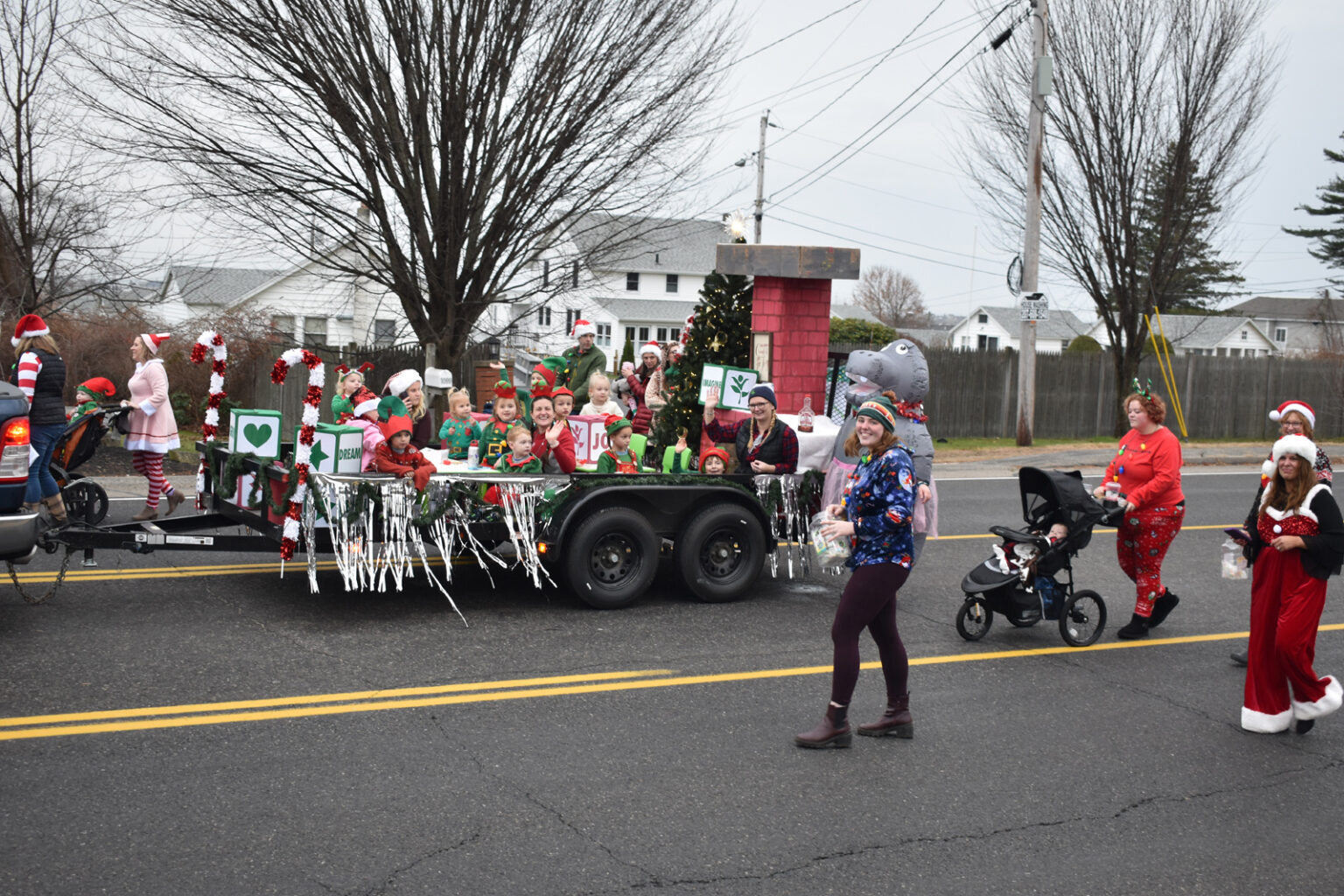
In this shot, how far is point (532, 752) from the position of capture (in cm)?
559

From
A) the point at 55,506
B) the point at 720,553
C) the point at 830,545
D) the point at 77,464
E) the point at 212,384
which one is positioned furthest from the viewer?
the point at 77,464

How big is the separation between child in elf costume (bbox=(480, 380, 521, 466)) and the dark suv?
3.08m

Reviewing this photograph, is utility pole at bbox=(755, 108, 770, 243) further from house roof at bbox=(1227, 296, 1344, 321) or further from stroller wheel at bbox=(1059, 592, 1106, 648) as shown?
house roof at bbox=(1227, 296, 1344, 321)

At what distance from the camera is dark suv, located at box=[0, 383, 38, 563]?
6.84 meters

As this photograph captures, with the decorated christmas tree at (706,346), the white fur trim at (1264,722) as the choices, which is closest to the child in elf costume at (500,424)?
the decorated christmas tree at (706,346)

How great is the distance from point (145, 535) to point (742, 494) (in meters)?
4.13

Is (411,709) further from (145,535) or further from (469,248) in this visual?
(469,248)

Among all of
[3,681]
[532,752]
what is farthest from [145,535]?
[532,752]

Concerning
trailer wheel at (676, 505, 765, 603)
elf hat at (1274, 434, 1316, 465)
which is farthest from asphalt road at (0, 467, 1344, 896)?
elf hat at (1274, 434, 1316, 465)

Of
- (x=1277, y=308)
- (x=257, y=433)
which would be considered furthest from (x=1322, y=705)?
(x=1277, y=308)

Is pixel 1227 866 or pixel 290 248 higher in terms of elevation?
pixel 290 248

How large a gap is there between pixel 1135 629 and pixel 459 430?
5448mm

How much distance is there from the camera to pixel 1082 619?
8.21m

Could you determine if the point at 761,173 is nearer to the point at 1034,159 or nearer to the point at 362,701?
the point at 1034,159
